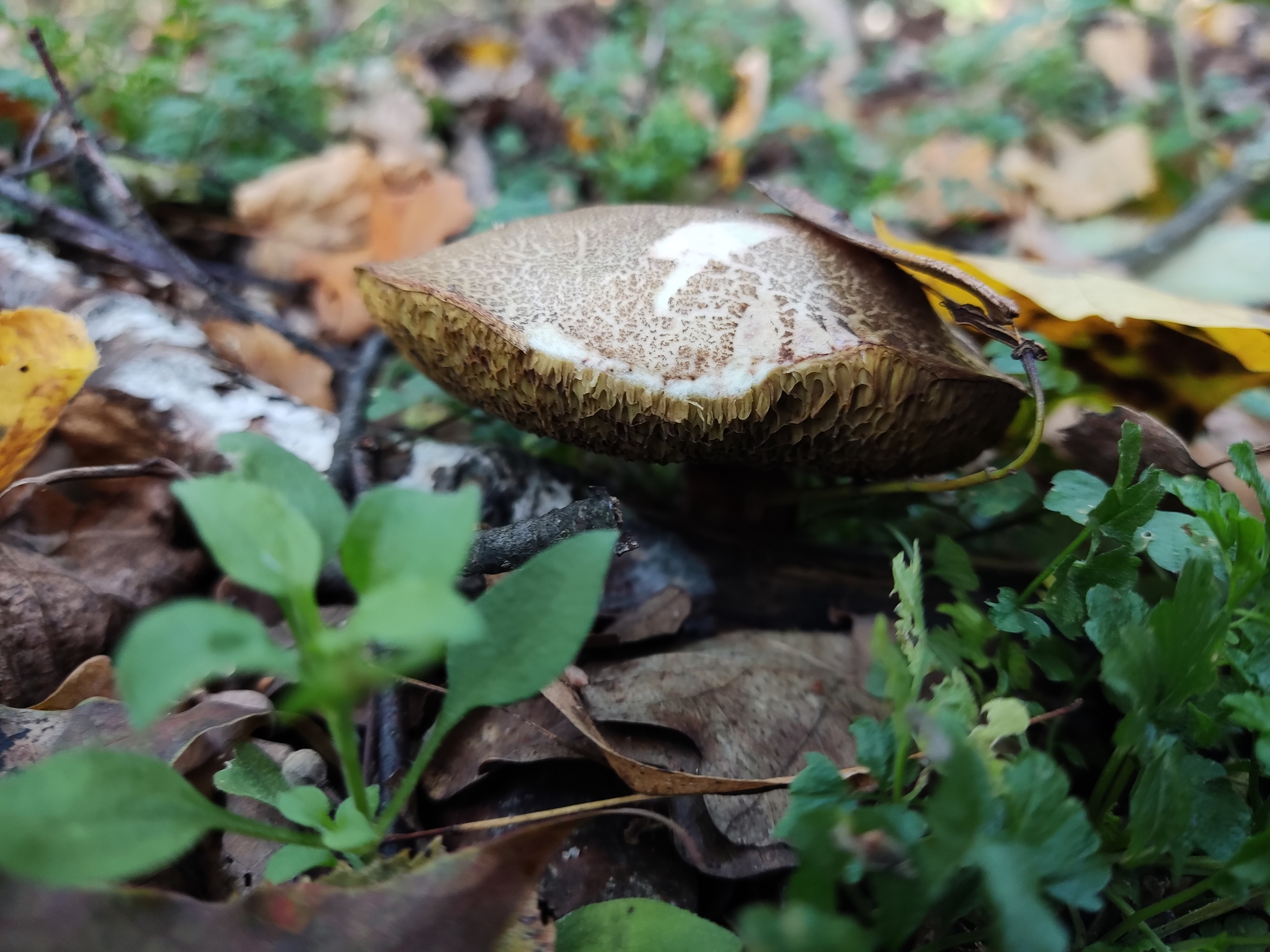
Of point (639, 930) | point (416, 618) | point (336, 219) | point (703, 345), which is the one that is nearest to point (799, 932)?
point (639, 930)

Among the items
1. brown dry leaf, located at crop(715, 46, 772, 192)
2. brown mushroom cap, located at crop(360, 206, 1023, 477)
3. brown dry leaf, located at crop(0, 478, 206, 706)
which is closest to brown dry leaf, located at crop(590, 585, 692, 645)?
brown mushroom cap, located at crop(360, 206, 1023, 477)

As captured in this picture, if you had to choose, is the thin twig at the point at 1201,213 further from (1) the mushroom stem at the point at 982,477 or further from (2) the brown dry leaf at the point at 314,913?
(2) the brown dry leaf at the point at 314,913

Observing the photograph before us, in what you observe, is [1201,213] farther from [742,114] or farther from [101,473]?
[101,473]

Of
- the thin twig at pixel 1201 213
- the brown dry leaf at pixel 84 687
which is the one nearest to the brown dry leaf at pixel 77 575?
the brown dry leaf at pixel 84 687

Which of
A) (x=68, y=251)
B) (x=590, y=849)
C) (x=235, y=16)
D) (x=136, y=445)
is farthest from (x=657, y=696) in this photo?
(x=235, y=16)

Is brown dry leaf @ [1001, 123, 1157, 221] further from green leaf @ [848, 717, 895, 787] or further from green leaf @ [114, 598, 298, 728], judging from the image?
green leaf @ [114, 598, 298, 728]

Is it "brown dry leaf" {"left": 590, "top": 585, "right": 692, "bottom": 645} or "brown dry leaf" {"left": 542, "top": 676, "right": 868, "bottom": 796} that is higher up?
"brown dry leaf" {"left": 542, "top": 676, "right": 868, "bottom": 796}
